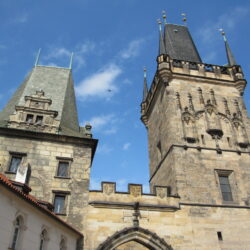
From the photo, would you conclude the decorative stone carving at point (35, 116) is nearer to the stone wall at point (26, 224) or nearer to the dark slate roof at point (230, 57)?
the stone wall at point (26, 224)

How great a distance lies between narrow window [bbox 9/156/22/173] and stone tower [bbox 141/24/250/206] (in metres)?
6.96

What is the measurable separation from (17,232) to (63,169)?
18.4 ft

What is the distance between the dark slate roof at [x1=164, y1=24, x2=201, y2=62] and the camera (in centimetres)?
2039

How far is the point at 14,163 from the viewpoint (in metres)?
12.5

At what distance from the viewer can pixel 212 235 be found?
1224 centimetres

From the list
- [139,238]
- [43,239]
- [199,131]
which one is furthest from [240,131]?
[43,239]

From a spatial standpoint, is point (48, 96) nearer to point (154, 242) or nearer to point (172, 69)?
point (172, 69)

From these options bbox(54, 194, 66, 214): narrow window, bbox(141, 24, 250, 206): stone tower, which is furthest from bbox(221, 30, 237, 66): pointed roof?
bbox(54, 194, 66, 214): narrow window

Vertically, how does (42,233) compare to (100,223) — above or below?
below

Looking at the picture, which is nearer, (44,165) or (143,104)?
(44,165)

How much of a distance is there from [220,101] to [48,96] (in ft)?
32.0

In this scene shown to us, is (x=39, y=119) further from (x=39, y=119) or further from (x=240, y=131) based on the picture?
(x=240, y=131)

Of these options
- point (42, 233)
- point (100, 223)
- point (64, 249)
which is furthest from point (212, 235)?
point (42, 233)

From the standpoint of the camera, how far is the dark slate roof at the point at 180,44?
2039 cm
